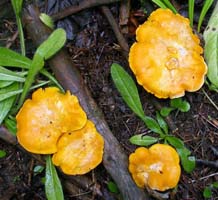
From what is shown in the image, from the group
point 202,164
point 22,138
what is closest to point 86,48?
point 22,138

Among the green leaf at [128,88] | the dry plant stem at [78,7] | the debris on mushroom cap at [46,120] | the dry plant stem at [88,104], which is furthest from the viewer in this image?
the dry plant stem at [78,7]

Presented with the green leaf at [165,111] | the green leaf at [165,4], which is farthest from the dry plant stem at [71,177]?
the green leaf at [165,4]

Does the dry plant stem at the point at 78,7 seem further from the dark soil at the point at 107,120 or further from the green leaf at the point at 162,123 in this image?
the green leaf at the point at 162,123

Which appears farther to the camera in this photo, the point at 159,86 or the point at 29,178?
the point at 29,178

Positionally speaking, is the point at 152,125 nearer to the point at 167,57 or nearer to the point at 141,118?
the point at 141,118

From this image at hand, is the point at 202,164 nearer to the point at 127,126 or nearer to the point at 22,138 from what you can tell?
the point at 127,126

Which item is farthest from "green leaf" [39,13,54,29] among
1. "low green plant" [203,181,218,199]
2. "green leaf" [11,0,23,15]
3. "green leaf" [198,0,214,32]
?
"low green plant" [203,181,218,199]
